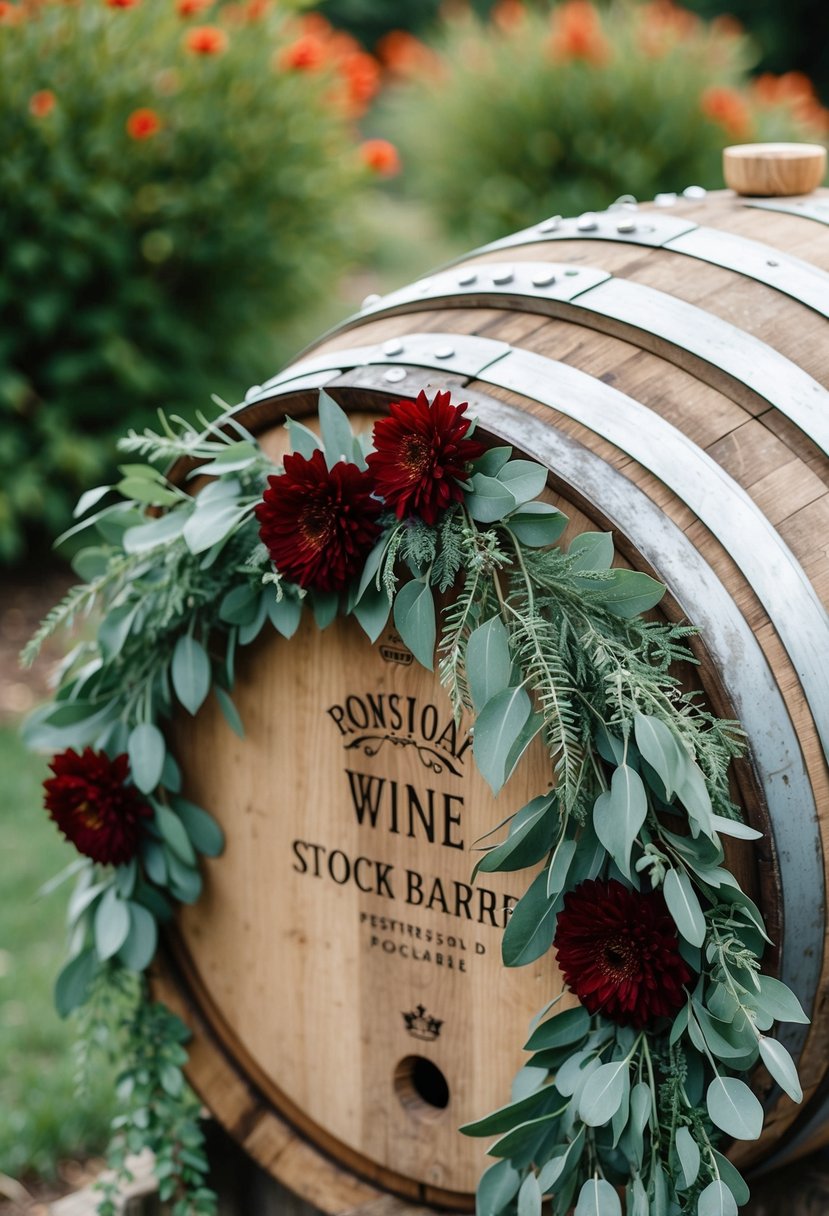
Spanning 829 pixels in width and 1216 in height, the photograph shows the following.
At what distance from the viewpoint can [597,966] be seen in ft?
4.91

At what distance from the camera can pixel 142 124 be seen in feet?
16.0

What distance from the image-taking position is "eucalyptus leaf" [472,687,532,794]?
4.70ft

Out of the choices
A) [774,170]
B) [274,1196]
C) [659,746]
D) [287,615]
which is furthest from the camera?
[274,1196]

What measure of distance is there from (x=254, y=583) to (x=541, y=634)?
434 mm

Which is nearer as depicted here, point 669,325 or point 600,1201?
point 600,1201

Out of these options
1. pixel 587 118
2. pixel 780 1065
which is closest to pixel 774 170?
pixel 780 1065

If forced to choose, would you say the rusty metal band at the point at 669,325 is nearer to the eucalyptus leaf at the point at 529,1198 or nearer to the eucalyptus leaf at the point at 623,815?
the eucalyptus leaf at the point at 623,815

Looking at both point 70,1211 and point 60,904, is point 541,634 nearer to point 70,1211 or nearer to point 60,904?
point 70,1211

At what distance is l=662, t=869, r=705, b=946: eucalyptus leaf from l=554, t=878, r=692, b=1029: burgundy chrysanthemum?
2.6 inches

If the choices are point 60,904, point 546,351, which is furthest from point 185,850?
point 60,904

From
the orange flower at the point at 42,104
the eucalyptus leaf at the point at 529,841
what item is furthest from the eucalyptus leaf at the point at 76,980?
the orange flower at the point at 42,104

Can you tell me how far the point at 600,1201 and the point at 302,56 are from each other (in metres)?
4.44

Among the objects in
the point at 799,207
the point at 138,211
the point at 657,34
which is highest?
the point at 657,34

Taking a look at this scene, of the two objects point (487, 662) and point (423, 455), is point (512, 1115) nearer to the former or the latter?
point (487, 662)
